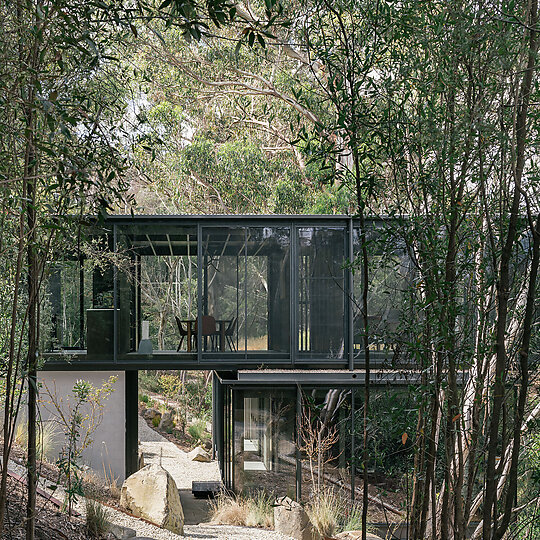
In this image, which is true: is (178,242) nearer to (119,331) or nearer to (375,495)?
(119,331)

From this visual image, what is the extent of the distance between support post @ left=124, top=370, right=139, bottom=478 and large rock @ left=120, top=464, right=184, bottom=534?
2.64 m

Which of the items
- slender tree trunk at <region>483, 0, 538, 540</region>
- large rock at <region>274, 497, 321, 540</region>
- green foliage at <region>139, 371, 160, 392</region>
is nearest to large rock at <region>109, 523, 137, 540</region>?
large rock at <region>274, 497, 321, 540</region>

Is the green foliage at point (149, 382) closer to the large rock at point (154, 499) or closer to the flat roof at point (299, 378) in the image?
the flat roof at point (299, 378)

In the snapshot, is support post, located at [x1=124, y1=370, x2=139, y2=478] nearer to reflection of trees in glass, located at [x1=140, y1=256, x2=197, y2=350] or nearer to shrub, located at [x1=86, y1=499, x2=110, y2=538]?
reflection of trees in glass, located at [x1=140, y1=256, x2=197, y2=350]

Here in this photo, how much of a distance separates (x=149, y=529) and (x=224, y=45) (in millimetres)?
11074

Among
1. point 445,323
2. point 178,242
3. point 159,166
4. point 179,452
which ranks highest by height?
point 159,166

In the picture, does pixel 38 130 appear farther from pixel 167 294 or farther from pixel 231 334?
pixel 167 294

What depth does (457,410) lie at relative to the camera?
3756 mm

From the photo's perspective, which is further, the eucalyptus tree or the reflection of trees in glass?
the reflection of trees in glass

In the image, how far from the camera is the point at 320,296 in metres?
11.1

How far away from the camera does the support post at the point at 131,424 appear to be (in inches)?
456

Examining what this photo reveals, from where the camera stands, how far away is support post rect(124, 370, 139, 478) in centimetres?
1157

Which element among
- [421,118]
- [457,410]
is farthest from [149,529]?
[421,118]

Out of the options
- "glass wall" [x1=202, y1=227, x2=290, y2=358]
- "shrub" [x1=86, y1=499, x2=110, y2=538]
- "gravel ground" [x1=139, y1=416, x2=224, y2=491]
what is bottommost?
"gravel ground" [x1=139, y1=416, x2=224, y2=491]
